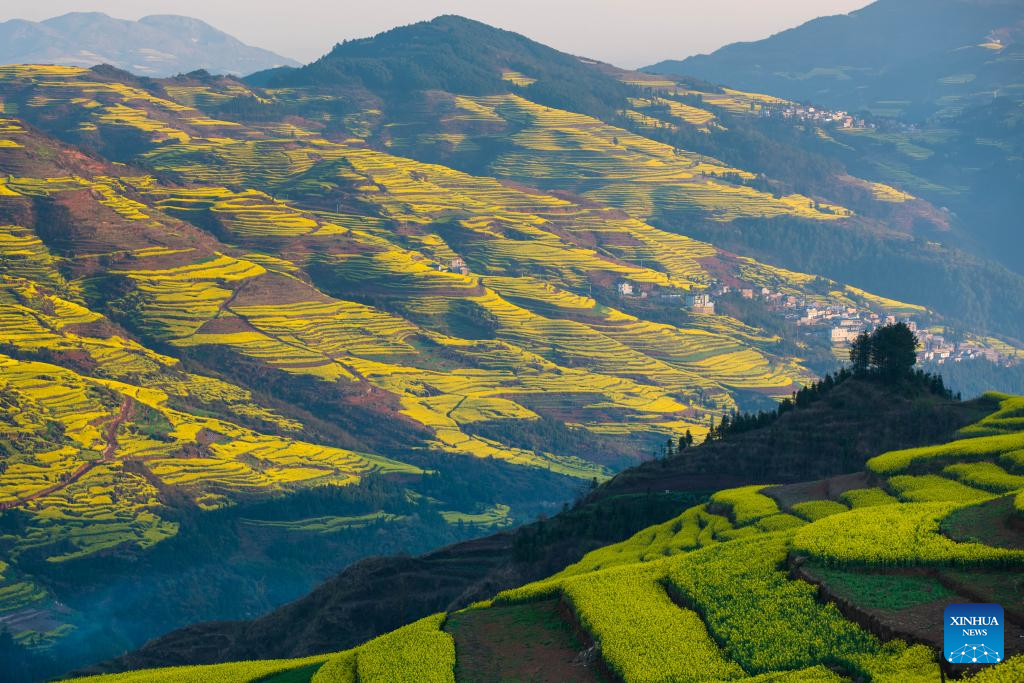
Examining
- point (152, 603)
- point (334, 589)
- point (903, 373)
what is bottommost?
point (152, 603)

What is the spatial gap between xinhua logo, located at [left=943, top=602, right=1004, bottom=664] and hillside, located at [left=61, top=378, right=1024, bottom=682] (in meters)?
2.15

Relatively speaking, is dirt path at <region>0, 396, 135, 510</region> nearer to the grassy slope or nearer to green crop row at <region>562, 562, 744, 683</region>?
the grassy slope

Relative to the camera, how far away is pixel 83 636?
134 m

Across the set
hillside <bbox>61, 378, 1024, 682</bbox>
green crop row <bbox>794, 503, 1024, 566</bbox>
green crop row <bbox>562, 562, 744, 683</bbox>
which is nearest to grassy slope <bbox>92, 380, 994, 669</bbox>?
hillside <bbox>61, 378, 1024, 682</bbox>

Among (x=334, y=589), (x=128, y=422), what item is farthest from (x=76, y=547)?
(x=334, y=589)

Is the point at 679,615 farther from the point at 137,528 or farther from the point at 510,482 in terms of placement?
the point at 510,482

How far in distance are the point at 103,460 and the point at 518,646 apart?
122979 millimetres

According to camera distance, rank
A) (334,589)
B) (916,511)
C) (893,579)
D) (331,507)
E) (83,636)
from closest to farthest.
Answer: (893,579) → (916,511) → (334,589) → (83,636) → (331,507)

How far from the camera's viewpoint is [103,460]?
540 ft

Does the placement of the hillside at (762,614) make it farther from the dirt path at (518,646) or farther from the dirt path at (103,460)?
the dirt path at (103,460)

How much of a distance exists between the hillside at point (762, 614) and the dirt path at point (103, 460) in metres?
97.7

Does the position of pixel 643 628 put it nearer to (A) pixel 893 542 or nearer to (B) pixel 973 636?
(A) pixel 893 542

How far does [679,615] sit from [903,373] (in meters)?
62.0

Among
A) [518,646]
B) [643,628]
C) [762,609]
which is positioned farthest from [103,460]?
[762,609]
